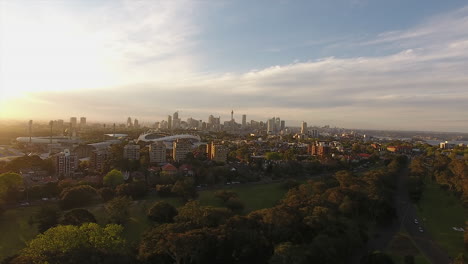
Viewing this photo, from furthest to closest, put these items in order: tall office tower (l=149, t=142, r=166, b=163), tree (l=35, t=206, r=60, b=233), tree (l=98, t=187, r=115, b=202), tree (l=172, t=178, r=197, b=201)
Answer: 1. tall office tower (l=149, t=142, r=166, b=163)
2. tree (l=172, t=178, r=197, b=201)
3. tree (l=98, t=187, r=115, b=202)
4. tree (l=35, t=206, r=60, b=233)

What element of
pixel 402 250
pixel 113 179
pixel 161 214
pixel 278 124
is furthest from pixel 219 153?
pixel 278 124

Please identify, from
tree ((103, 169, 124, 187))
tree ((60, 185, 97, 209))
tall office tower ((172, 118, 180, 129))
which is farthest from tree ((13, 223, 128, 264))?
tall office tower ((172, 118, 180, 129))

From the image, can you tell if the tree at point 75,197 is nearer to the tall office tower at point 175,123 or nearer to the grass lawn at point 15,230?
the grass lawn at point 15,230

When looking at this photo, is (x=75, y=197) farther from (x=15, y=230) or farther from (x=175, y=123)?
(x=175, y=123)

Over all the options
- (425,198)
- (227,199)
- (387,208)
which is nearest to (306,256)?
(227,199)

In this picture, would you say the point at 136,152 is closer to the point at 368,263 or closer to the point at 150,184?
the point at 150,184

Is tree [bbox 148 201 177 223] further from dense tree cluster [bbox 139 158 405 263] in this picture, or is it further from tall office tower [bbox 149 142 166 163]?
tall office tower [bbox 149 142 166 163]
